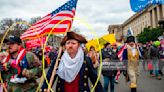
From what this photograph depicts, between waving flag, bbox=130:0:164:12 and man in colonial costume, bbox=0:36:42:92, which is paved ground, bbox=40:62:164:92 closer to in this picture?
waving flag, bbox=130:0:164:12

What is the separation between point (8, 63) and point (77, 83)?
1482mm

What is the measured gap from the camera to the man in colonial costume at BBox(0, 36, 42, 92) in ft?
17.2

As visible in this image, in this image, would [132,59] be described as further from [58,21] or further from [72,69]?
[72,69]

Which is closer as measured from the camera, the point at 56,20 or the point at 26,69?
the point at 26,69

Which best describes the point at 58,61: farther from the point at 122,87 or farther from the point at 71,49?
the point at 122,87

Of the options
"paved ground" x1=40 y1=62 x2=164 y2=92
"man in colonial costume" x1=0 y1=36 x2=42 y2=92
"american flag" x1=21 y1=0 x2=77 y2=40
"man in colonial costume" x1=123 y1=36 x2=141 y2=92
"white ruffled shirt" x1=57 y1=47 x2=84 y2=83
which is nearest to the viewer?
"white ruffled shirt" x1=57 y1=47 x2=84 y2=83

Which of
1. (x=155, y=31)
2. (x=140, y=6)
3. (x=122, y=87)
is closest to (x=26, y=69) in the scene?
(x=140, y=6)

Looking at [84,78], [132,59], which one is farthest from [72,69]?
[132,59]

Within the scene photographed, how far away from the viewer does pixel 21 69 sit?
5285mm

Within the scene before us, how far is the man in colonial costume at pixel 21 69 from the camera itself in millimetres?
5250

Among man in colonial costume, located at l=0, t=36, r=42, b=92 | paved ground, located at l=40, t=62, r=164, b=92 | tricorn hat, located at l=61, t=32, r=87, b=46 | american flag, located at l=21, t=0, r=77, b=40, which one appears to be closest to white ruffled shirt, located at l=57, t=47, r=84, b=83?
tricorn hat, located at l=61, t=32, r=87, b=46

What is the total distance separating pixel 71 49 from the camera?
14.7 ft

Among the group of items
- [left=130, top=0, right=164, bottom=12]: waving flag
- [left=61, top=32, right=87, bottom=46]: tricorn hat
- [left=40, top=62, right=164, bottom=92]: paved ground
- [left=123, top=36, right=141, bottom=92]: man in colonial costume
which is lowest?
[left=40, top=62, right=164, bottom=92]: paved ground

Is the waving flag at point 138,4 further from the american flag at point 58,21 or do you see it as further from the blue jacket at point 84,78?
the blue jacket at point 84,78
